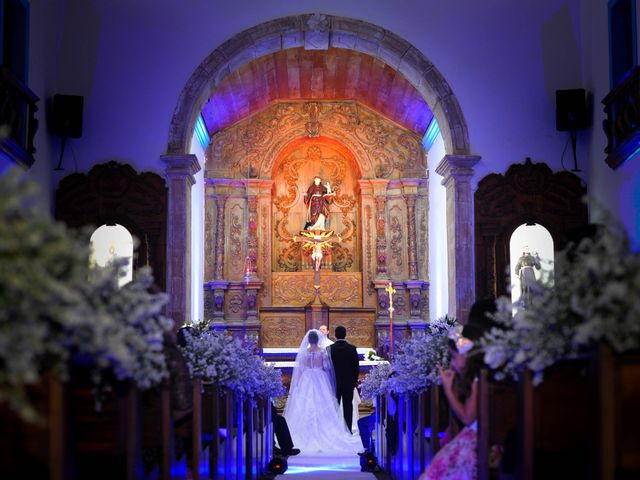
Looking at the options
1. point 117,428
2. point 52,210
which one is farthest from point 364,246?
point 117,428

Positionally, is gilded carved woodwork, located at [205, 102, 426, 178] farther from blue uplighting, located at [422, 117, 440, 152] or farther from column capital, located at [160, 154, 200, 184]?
column capital, located at [160, 154, 200, 184]

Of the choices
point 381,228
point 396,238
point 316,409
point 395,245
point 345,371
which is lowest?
point 316,409

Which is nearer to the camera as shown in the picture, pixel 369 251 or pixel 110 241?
pixel 110 241

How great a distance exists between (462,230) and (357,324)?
6.38 m

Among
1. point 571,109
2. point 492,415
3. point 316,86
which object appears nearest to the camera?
point 492,415

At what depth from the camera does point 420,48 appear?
38.1 ft

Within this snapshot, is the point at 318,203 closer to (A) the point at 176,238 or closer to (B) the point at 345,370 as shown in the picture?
(B) the point at 345,370

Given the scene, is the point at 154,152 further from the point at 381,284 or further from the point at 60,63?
the point at 381,284

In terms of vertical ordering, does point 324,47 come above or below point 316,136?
above

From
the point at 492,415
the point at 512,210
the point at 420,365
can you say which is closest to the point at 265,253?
the point at 512,210

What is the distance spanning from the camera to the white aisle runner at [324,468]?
957 cm

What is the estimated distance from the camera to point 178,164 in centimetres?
1117

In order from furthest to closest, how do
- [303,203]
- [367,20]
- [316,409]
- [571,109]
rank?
1. [303,203]
2. [316,409]
3. [367,20]
4. [571,109]

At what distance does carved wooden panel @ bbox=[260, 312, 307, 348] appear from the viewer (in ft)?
56.9
